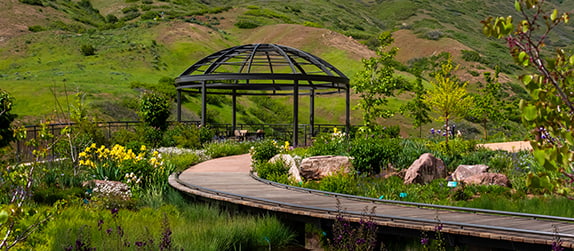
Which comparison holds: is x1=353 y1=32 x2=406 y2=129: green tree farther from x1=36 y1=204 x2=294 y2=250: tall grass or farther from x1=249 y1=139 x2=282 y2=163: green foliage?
x1=36 y1=204 x2=294 y2=250: tall grass

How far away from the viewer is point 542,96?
2543 mm

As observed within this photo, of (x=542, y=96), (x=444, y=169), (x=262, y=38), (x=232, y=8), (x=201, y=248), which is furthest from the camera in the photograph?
(x=232, y=8)

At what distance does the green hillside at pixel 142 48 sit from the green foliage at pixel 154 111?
9.43ft

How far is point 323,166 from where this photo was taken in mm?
12719

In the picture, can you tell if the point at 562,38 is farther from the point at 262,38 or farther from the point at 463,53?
the point at 262,38

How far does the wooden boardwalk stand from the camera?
22.4 ft

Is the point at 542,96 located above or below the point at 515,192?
above

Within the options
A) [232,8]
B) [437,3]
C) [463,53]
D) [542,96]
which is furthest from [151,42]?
[437,3]

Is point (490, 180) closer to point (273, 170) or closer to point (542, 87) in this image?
point (273, 170)

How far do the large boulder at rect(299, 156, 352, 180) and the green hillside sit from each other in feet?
44.5

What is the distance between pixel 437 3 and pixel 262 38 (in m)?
121

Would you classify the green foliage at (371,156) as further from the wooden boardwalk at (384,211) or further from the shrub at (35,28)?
the shrub at (35,28)

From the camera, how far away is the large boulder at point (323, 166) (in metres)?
12.7

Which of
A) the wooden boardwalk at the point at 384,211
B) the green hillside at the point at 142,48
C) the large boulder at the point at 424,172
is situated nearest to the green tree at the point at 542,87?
the wooden boardwalk at the point at 384,211
